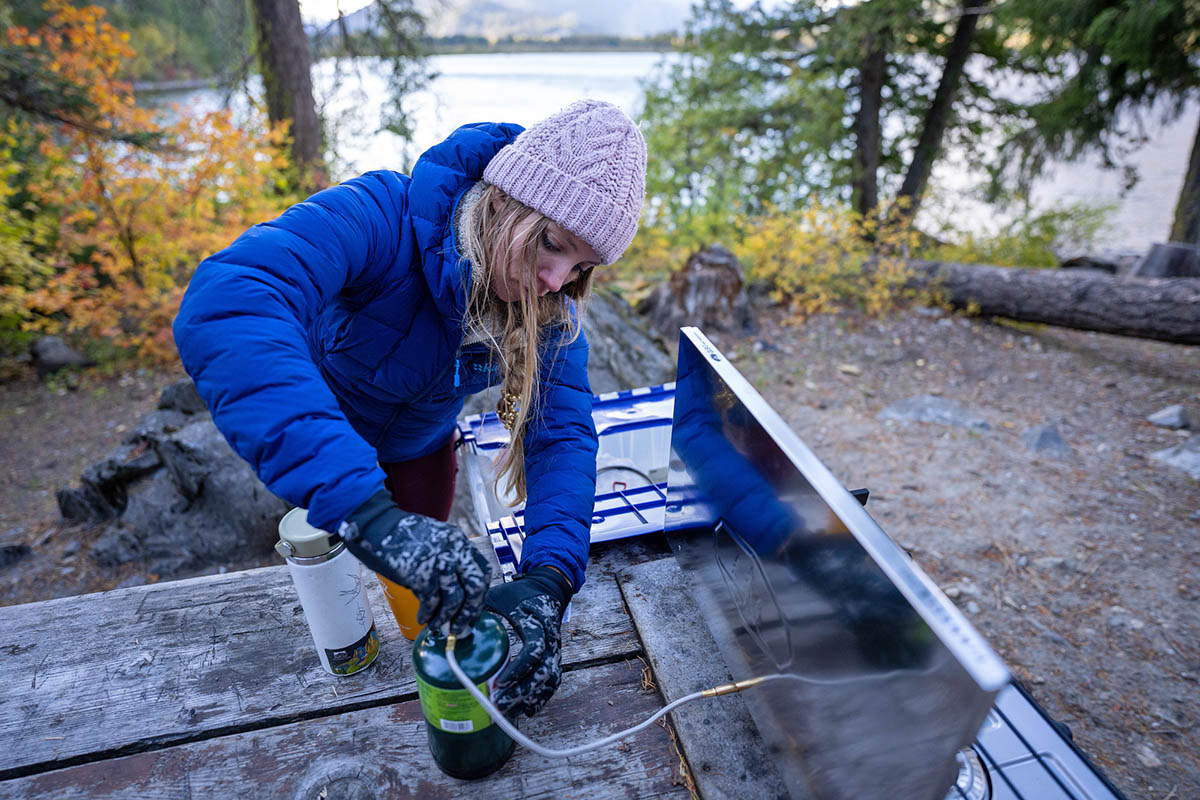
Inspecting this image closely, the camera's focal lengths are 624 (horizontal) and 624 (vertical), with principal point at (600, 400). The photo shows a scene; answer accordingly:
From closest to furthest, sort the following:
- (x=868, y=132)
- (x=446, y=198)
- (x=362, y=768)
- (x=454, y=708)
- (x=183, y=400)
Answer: (x=454, y=708) < (x=362, y=768) < (x=446, y=198) < (x=183, y=400) < (x=868, y=132)

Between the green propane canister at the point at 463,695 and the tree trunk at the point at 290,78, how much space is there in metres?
6.53

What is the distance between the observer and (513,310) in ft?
5.21

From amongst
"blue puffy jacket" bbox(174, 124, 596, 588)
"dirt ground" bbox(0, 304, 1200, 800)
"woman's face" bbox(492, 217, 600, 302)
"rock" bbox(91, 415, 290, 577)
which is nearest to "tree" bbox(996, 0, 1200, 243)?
"dirt ground" bbox(0, 304, 1200, 800)

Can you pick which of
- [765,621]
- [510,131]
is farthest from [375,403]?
[765,621]

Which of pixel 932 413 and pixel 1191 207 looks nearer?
pixel 932 413

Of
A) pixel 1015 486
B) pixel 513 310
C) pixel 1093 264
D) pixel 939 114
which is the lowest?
pixel 1015 486

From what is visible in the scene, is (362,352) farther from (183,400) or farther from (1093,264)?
(1093,264)

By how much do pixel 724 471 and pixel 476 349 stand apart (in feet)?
2.56

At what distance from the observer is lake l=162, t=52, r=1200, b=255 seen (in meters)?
7.57

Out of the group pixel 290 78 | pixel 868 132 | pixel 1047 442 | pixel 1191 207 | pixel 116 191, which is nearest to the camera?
pixel 1047 442

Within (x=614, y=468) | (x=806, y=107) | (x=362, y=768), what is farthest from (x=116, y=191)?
(x=806, y=107)

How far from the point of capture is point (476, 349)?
1712 millimetres

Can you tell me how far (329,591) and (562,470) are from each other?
1.89ft

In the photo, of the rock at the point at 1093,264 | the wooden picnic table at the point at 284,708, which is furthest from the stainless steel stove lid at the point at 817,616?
the rock at the point at 1093,264
